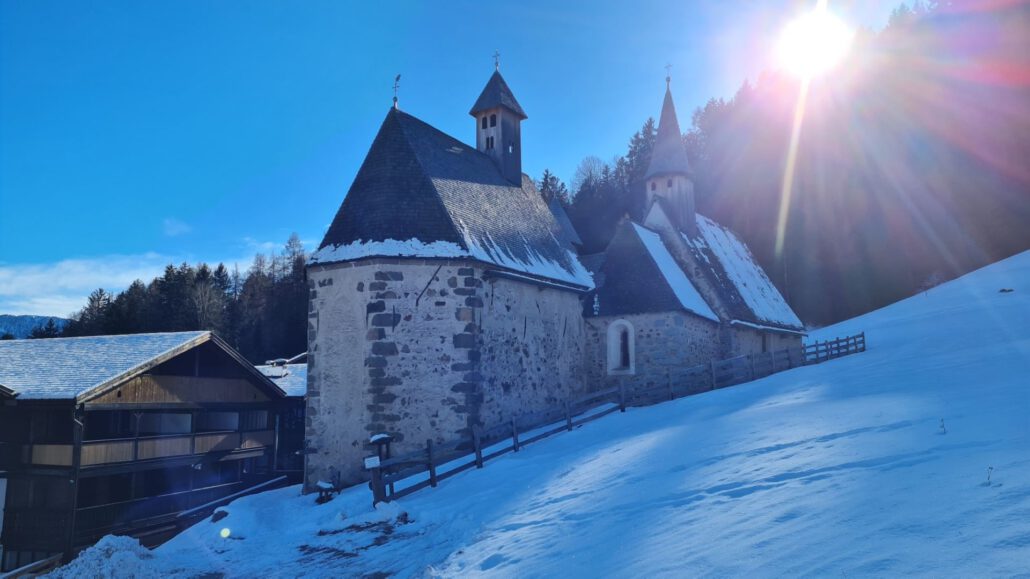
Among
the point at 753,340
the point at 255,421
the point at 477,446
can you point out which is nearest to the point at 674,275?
the point at 753,340

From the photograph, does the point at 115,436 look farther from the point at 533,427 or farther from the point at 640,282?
the point at 640,282

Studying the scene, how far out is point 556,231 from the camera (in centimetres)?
2519

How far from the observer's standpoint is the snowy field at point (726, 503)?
570cm

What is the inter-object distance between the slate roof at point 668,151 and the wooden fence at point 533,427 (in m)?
10.0

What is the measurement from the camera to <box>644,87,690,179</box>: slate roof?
104 feet

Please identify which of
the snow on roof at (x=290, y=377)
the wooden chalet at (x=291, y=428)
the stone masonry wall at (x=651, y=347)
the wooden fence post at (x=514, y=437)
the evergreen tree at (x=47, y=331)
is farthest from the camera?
the evergreen tree at (x=47, y=331)

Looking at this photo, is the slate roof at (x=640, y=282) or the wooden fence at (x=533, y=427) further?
the slate roof at (x=640, y=282)

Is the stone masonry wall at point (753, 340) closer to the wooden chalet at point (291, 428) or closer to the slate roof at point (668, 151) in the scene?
the slate roof at point (668, 151)

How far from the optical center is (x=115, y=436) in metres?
19.1

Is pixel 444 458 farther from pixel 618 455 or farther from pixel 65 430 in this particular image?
pixel 65 430

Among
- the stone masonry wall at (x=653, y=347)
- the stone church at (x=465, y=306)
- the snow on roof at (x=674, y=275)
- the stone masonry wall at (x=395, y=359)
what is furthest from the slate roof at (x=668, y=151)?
the stone masonry wall at (x=395, y=359)

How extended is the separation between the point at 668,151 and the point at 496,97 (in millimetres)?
10648

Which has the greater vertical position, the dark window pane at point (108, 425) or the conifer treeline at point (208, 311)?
the conifer treeline at point (208, 311)

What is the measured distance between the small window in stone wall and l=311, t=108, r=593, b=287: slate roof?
2480 mm
